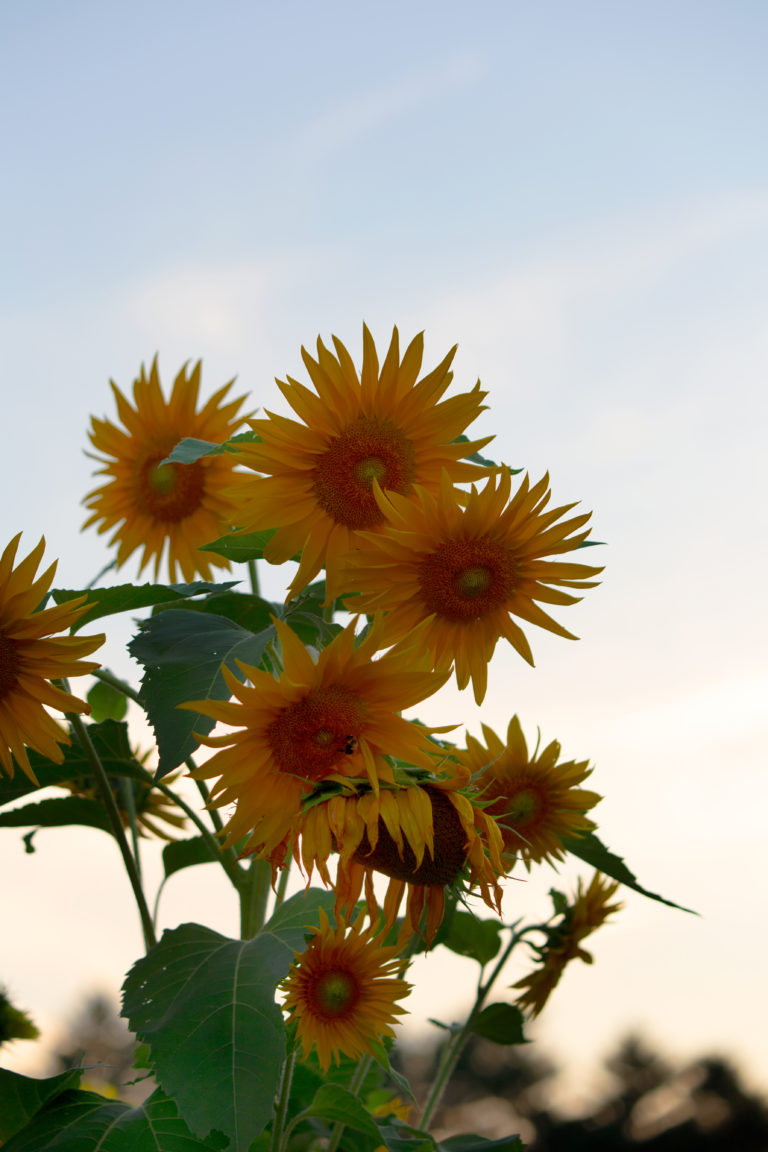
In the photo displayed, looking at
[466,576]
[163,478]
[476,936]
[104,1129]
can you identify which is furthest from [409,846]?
[163,478]

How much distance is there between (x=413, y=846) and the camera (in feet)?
2.21

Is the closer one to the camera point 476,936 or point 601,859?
point 601,859

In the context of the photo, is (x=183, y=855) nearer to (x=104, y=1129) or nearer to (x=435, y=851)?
(x=104, y=1129)

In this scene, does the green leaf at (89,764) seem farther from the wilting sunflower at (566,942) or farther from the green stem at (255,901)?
the wilting sunflower at (566,942)

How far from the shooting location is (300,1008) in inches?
33.3

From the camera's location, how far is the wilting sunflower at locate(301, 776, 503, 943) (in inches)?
26.6

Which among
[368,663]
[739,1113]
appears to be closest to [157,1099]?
[368,663]

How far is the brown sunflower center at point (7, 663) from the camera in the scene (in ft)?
2.58

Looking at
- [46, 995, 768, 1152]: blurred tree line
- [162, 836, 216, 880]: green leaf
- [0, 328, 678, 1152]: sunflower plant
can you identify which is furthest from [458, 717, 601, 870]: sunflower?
[46, 995, 768, 1152]: blurred tree line

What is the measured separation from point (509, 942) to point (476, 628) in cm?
→ 53

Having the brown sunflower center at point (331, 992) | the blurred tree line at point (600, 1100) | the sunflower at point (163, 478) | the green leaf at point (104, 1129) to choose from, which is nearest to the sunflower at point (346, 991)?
the brown sunflower center at point (331, 992)

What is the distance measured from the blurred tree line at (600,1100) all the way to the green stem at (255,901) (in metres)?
5.69

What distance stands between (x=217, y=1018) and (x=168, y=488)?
690mm

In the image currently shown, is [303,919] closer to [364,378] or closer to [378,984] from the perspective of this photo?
[378,984]
